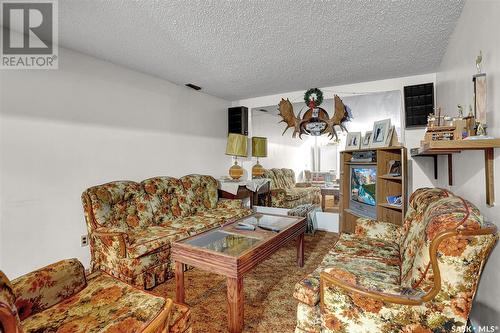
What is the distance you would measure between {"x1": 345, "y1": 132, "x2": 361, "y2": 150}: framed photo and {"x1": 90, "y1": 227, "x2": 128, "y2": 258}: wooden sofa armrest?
3076 mm

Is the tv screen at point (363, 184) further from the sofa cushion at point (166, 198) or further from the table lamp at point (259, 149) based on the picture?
the sofa cushion at point (166, 198)

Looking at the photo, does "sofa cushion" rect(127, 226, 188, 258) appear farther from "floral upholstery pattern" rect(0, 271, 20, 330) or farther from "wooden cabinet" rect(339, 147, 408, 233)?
"wooden cabinet" rect(339, 147, 408, 233)

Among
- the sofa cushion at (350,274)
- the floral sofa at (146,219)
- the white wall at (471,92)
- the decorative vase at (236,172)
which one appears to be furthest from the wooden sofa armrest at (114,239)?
the white wall at (471,92)

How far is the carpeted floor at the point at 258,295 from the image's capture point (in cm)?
174

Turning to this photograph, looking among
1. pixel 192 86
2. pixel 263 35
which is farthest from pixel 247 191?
pixel 263 35

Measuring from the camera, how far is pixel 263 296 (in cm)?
210

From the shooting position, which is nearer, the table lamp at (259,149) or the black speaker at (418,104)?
the black speaker at (418,104)

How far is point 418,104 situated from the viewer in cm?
327

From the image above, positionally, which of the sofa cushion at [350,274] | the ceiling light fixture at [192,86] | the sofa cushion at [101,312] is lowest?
the sofa cushion at [101,312]

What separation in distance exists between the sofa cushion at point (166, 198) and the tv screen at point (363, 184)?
2.39m

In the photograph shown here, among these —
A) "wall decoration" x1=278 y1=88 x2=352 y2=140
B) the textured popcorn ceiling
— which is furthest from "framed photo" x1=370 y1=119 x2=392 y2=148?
the textured popcorn ceiling

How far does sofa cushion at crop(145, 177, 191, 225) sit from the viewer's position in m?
3.02

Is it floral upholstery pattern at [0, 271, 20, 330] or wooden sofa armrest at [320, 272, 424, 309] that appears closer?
floral upholstery pattern at [0, 271, 20, 330]

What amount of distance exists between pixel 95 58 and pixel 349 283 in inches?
130
